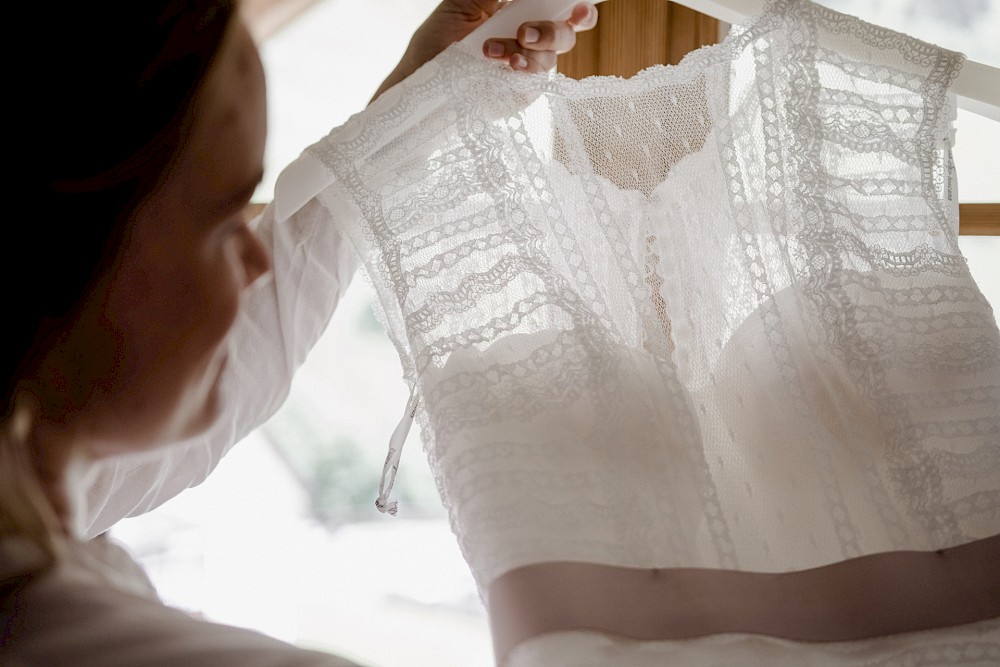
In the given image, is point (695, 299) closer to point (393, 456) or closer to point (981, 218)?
point (393, 456)

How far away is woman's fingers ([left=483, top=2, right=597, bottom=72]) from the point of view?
79 centimetres

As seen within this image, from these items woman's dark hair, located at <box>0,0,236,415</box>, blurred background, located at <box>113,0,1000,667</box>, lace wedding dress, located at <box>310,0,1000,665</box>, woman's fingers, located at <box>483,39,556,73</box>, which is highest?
woman's dark hair, located at <box>0,0,236,415</box>

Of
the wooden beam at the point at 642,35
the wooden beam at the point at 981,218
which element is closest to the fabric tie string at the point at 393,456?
the wooden beam at the point at 642,35

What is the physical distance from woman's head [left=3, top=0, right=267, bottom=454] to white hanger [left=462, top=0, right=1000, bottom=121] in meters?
0.30

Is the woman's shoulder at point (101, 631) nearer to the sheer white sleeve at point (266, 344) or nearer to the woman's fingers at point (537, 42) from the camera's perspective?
the sheer white sleeve at point (266, 344)

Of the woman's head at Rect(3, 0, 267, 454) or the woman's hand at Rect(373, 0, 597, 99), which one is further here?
the woman's hand at Rect(373, 0, 597, 99)

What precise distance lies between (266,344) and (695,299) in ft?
1.48

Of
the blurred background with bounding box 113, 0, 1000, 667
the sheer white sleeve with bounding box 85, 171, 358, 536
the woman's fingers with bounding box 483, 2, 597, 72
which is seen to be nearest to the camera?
the woman's fingers with bounding box 483, 2, 597, 72

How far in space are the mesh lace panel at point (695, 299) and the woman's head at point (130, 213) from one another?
194 mm

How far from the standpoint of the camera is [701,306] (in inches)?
31.4

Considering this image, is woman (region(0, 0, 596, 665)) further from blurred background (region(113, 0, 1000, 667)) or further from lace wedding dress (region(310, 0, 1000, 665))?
blurred background (region(113, 0, 1000, 667))

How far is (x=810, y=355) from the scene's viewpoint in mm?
752

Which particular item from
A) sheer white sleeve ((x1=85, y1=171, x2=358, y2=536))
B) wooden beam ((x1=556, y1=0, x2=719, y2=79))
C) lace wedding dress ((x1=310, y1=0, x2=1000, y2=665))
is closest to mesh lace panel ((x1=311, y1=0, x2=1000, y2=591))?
lace wedding dress ((x1=310, y1=0, x2=1000, y2=665))

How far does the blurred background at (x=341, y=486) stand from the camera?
161cm
